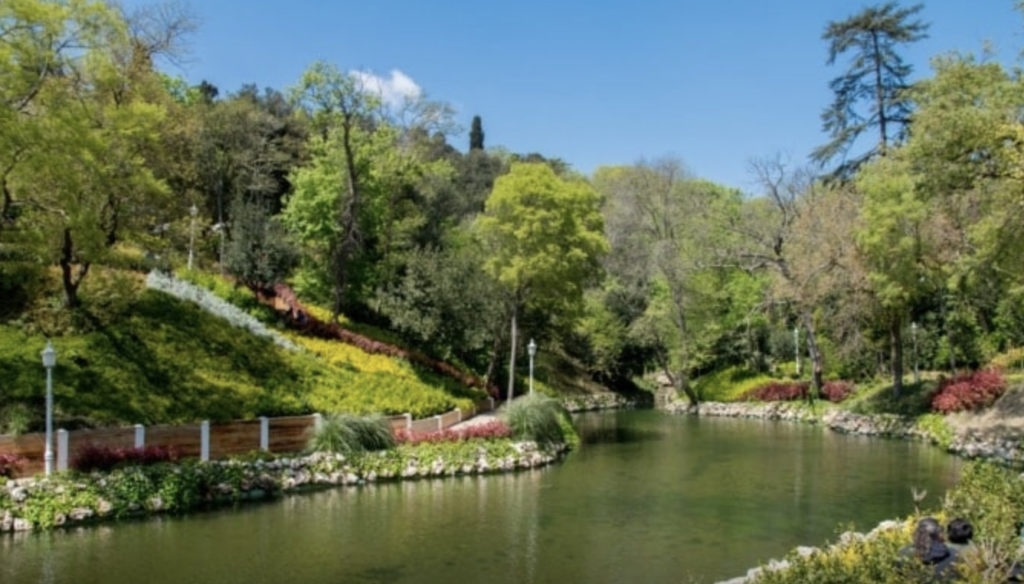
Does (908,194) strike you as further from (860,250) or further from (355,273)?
(355,273)

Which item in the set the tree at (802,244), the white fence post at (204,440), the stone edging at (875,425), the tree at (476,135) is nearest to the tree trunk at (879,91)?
the tree at (802,244)

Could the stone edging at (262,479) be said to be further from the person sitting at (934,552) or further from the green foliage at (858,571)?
the person sitting at (934,552)

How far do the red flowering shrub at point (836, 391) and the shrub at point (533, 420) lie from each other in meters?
17.6

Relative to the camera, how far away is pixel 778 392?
128ft

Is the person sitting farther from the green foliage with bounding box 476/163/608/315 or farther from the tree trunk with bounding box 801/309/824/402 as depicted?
the tree trunk with bounding box 801/309/824/402

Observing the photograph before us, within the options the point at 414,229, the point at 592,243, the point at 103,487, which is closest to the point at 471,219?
the point at 414,229

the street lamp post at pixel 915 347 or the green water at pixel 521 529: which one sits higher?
the street lamp post at pixel 915 347

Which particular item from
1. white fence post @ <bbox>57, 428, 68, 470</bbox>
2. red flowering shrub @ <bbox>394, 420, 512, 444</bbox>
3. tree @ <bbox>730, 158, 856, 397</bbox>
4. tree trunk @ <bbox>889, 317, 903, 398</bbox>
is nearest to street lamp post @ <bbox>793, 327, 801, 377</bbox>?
tree @ <bbox>730, 158, 856, 397</bbox>

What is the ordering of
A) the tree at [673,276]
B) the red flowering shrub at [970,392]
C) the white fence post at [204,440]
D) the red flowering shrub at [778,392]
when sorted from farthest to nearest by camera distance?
the tree at [673,276], the red flowering shrub at [778,392], the red flowering shrub at [970,392], the white fence post at [204,440]

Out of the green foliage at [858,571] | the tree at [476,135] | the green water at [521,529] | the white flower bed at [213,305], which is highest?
the tree at [476,135]

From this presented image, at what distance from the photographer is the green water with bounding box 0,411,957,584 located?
1154cm

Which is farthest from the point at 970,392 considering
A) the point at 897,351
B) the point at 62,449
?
the point at 62,449

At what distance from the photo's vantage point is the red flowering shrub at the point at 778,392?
125 ft

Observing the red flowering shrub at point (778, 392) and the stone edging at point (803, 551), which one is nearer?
the stone edging at point (803, 551)
